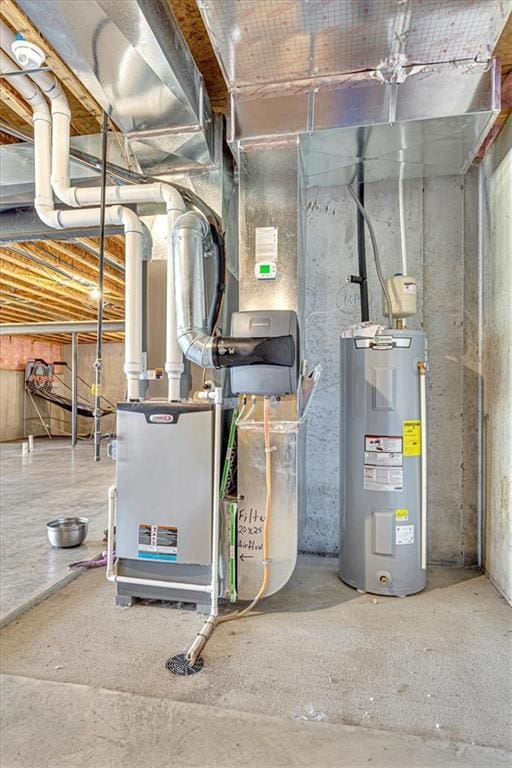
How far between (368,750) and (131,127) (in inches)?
111

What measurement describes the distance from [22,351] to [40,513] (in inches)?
349

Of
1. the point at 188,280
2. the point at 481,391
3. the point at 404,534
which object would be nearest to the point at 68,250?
the point at 188,280

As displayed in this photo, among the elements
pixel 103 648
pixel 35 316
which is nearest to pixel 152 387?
pixel 103 648

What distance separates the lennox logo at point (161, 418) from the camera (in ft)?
7.16

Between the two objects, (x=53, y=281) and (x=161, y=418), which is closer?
(x=161, y=418)

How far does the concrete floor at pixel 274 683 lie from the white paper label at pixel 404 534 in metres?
0.30

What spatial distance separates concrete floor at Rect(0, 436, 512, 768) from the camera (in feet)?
4.38

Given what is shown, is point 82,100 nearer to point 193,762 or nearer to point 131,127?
point 131,127

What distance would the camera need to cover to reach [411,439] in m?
2.33

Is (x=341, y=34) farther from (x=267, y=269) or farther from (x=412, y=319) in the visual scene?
(x=412, y=319)

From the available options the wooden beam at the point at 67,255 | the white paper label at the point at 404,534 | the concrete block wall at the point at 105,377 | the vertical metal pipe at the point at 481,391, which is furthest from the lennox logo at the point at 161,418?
the concrete block wall at the point at 105,377

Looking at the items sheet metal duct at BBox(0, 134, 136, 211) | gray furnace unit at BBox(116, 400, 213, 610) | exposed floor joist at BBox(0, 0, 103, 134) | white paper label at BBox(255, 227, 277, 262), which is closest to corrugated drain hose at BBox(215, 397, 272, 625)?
gray furnace unit at BBox(116, 400, 213, 610)

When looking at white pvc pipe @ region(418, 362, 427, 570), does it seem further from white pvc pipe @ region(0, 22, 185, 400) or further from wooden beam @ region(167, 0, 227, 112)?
wooden beam @ region(167, 0, 227, 112)

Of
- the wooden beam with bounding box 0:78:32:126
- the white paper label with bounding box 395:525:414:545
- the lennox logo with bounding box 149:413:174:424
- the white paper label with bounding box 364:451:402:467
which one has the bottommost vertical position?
the white paper label with bounding box 395:525:414:545
